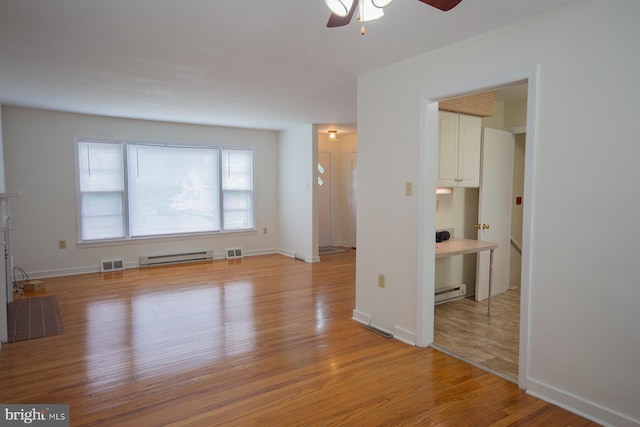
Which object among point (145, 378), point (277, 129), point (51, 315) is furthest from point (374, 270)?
point (277, 129)

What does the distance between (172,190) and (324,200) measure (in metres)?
3.31

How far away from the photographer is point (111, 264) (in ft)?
19.8

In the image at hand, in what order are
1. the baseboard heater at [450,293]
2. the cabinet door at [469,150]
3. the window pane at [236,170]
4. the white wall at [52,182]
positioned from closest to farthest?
1. the cabinet door at [469,150]
2. the baseboard heater at [450,293]
3. the white wall at [52,182]
4. the window pane at [236,170]

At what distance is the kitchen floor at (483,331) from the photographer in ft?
9.77

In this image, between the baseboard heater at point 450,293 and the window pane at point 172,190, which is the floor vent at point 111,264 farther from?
the baseboard heater at point 450,293

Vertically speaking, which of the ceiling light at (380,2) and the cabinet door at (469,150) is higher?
the ceiling light at (380,2)

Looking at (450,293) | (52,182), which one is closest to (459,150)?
(450,293)

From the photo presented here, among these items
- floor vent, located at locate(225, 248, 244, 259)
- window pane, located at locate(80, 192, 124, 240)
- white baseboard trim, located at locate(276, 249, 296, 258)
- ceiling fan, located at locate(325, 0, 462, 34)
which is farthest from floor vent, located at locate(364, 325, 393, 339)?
window pane, located at locate(80, 192, 124, 240)

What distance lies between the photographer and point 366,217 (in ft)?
12.0

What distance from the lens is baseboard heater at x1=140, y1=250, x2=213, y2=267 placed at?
6.33m

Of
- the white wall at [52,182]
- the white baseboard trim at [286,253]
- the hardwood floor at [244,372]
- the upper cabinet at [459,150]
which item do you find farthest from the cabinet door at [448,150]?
the white wall at [52,182]

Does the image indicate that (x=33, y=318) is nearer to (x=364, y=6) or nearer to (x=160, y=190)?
(x=160, y=190)

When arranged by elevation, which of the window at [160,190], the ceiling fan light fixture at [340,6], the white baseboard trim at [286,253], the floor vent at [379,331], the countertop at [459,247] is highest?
the ceiling fan light fixture at [340,6]

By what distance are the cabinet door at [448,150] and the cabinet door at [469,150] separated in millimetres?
66
